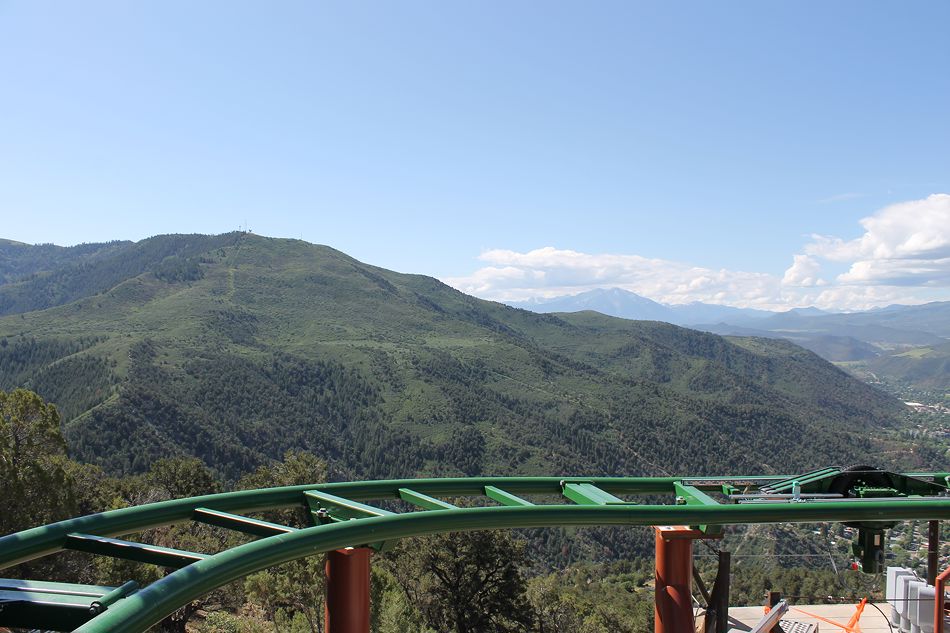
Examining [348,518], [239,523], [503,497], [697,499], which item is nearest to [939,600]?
[697,499]

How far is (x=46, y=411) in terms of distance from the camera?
1872 cm

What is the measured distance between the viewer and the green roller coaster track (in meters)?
3.30

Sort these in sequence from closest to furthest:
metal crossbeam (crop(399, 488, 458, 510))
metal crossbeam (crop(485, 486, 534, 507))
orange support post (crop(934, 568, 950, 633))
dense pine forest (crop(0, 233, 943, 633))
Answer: metal crossbeam (crop(399, 488, 458, 510))
metal crossbeam (crop(485, 486, 534, 507))
orange support post (crop(934, 568, 950, 633))
dense pine forest (crop(0, 233, 943, 633))

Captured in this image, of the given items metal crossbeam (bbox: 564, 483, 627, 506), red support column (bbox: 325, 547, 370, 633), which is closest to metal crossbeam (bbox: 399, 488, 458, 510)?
red support column (bbox: 325, 547, 370, 633)

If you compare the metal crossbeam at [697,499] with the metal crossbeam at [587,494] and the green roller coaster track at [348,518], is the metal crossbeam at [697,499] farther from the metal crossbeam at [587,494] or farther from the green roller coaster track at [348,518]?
the metal crossbeam at [587,494]

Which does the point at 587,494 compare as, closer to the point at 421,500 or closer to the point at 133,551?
the point at 421,500

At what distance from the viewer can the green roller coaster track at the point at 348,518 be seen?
3.30m

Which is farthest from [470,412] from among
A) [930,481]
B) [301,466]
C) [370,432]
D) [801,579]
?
[930,481]

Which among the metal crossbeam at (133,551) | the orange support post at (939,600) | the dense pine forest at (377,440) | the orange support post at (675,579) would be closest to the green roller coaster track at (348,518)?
the metal crossbeam at (133,551)

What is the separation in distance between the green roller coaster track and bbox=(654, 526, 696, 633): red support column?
0.17m

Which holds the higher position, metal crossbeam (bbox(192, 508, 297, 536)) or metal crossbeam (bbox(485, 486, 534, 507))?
metal crossbeam (bbox(485, 486, 534, 507))

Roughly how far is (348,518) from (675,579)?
7.64 feet

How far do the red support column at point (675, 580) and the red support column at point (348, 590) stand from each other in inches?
79.0

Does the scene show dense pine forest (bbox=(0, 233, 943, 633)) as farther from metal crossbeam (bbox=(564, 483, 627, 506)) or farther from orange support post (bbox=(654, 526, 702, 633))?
orange support post (bbox=(654, 526, 702, 633))
